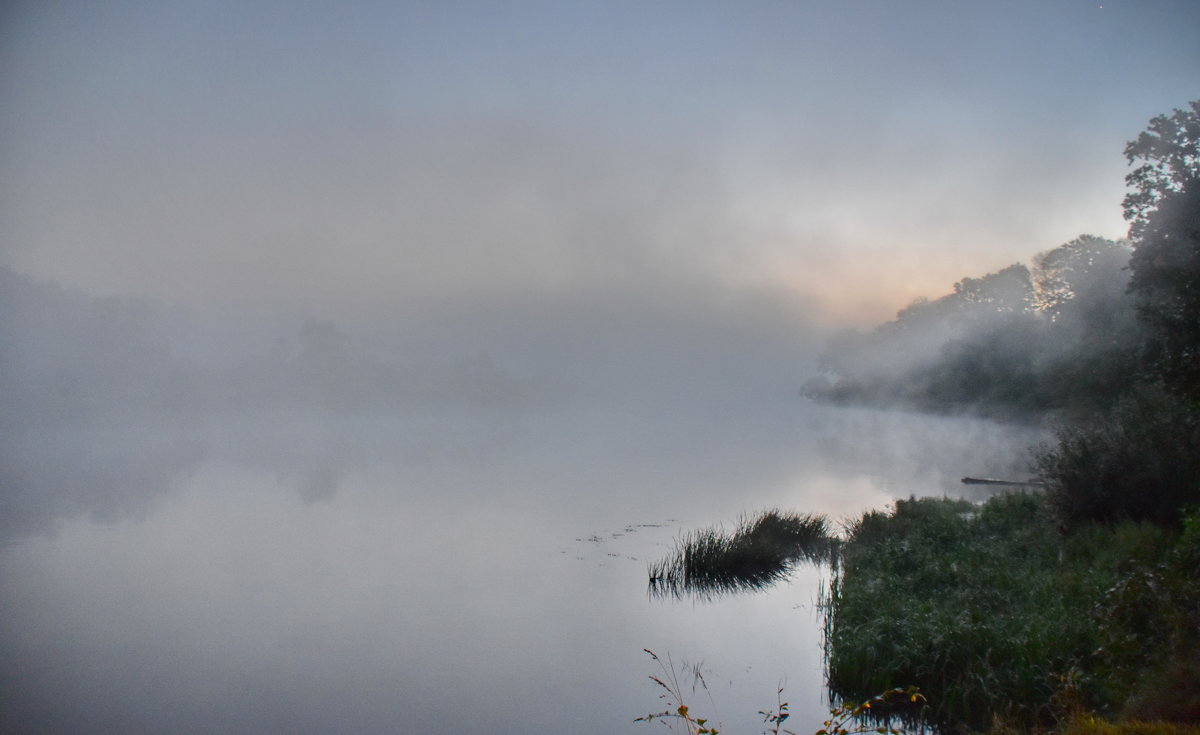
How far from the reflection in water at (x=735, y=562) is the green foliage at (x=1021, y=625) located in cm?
214

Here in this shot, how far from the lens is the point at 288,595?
13.0 m

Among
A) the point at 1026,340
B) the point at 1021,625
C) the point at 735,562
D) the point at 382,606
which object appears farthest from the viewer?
the point at 1026,340

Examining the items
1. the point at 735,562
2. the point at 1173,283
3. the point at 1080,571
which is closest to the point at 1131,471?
the point at 1080,571

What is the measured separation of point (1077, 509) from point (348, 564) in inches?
521

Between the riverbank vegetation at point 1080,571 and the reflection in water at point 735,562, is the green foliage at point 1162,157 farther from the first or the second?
Result: the reflection in water at point 735,562

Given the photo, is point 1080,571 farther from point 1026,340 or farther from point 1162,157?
point 1026,340

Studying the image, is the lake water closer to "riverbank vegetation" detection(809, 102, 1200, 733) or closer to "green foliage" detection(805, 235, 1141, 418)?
"riverbank vegetation" detection(809, 102, 1200, 733)

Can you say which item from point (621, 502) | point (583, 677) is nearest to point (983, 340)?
point (621, 502)

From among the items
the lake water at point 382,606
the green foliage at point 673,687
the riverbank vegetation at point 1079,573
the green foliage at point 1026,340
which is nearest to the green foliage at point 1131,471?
the riverbank vegetation at point 1079,573

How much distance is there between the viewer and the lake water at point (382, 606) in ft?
28.0

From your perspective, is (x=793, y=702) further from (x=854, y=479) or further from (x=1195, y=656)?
(x=854, y=479)

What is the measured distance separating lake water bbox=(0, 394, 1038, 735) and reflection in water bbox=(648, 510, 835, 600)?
0.51 metres

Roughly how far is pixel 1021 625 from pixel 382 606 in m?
9.21

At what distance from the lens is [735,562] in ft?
46.5
